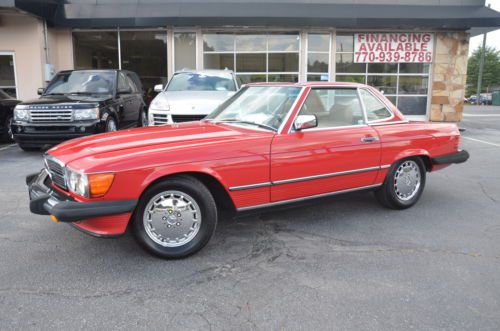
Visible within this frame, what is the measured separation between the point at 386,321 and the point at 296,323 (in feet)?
1.91

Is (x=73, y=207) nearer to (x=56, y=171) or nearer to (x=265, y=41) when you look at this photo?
(x=56, y=171)

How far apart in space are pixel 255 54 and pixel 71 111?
9124mm

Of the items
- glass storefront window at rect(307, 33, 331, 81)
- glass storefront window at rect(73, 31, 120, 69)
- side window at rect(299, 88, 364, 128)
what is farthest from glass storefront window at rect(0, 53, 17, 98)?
side window at rect(299, 88, 364, 128)

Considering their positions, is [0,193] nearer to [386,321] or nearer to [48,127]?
[48,127]

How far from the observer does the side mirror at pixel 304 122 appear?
4.08 metres

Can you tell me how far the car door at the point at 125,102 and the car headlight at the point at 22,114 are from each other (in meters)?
1.81

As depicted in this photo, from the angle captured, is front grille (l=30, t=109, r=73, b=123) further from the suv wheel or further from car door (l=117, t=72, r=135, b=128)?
car door (l=117, t=72, r=135, b=128)

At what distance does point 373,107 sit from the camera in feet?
16.3

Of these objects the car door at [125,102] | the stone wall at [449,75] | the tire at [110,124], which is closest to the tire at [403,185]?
the tire at [110,124]

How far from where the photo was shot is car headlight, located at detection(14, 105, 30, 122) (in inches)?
330

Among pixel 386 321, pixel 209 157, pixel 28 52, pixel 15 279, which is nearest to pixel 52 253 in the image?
pixel 15 279

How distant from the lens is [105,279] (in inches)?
132

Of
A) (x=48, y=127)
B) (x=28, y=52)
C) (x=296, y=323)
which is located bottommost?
(x=296, y=323)

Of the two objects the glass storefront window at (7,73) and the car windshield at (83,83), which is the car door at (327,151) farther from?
the glass storefront window at (7,73)
